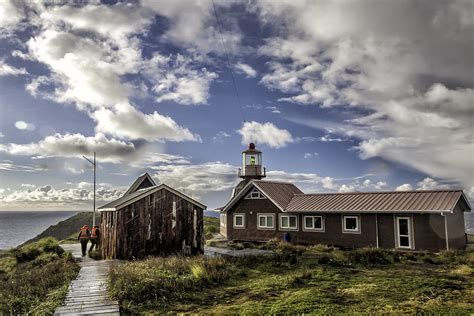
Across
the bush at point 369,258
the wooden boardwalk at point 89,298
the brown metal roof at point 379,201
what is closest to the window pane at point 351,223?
the brown metal roof at point 379,201

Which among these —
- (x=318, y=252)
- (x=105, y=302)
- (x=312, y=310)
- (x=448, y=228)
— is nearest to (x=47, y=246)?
(x=105, y=302)

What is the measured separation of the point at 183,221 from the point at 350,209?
12282 mm

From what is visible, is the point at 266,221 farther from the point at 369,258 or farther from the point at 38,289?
the point at 38,289

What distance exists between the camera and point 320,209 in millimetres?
27797

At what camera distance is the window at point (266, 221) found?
1233 inches

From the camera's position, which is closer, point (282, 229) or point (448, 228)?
point (448, 228)

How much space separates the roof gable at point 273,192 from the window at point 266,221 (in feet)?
4.84

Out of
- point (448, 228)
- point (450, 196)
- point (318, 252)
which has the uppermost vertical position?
point (450, 196)

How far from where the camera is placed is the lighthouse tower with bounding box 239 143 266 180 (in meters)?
37.2

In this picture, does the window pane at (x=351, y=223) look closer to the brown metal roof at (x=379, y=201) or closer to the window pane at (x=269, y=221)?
the brown metal roof at (x=379, y=201)

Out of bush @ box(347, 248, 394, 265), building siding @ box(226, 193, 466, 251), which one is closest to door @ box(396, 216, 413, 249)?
building siding @ box(226, 193, 466, 251)

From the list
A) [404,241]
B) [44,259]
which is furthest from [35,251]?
[404,241]

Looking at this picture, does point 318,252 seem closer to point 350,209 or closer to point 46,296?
point 350,209

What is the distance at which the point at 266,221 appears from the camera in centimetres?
3170
